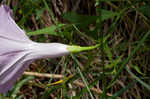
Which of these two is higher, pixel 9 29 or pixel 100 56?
pixel 9 29

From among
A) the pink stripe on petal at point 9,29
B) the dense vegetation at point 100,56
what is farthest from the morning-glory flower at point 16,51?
the dense vegetation at point 100,56

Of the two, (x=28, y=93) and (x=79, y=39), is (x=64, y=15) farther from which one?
(x=28, y=93)

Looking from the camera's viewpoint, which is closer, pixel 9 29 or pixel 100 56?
pixel 9 29

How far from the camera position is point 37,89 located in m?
1.74

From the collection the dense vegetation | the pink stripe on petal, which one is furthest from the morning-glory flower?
the dense vegetation

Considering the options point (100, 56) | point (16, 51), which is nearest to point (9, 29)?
point (16, 51)

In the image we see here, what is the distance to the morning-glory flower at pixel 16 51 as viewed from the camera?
73 cm

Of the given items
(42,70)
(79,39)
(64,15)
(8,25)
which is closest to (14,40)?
(8,25)

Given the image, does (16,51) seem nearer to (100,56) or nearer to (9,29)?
(9,29)

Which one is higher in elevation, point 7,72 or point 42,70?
point 7,72

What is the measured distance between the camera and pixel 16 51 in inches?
30.0

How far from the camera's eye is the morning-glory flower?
729 millimetres

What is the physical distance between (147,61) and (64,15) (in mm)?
669

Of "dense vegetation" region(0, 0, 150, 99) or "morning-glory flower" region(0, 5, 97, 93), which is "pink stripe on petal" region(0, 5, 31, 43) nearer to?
"morning-glory flower" region(0, 5, 97, 93)
